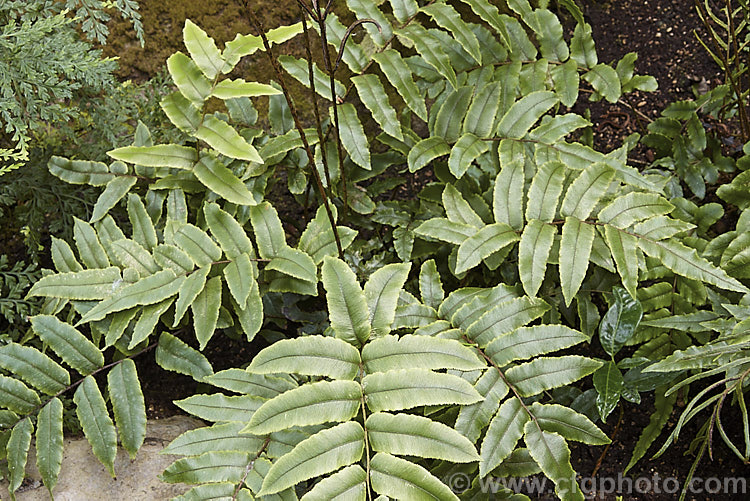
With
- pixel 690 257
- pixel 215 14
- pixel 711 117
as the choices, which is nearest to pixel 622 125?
pixel 711 117

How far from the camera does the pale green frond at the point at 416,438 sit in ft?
5.70

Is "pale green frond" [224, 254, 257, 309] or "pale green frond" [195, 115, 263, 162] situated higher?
"pale green frond" [195, 115, 263, 162]

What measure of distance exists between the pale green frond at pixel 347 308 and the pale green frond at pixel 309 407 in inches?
7.4

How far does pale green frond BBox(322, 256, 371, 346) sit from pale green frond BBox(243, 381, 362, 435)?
0.62 ft

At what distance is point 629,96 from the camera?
148 inches

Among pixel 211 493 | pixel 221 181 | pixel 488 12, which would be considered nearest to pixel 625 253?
pixel 488 12

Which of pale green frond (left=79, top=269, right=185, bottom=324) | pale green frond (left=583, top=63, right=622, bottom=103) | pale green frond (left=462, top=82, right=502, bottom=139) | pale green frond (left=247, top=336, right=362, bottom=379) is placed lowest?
pale green frond (left=247, top=336, right=362, bottom=379)

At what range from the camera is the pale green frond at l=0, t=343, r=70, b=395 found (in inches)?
87.4

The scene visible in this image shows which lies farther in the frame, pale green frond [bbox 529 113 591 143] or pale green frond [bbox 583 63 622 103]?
pale green frond [bbox 583 63 622 103]

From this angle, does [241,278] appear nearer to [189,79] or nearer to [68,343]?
A: [68,343]

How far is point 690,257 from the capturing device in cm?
221

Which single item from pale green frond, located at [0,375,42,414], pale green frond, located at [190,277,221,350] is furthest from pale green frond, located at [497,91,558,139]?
pale green frond, located at [0,375,42,414]

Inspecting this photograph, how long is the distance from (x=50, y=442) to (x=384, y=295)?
1.23 m

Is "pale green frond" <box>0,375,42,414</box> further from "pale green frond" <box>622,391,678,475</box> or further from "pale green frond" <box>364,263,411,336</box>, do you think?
A: "pale green frond" <box>622,391,678,475</box>
